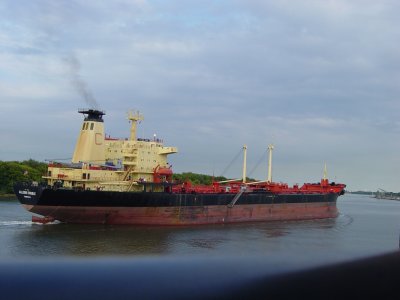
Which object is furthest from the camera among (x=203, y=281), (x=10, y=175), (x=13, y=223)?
(x=10, y=175)

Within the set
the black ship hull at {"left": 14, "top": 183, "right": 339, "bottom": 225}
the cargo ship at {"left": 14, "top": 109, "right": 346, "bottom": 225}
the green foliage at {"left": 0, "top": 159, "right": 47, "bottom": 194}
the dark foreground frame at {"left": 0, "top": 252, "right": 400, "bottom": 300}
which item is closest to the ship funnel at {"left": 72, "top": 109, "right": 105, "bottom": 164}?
the cargo ship at {"left": 14, "top": 109, "right": 346, "bottom": 225}

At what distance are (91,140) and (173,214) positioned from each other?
731 cm

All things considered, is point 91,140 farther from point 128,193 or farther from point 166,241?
point 166,241

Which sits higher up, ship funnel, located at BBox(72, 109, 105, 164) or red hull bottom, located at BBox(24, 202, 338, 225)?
ship funnel, located at BBox(72, 109, 105, 164)

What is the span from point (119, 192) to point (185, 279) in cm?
1951

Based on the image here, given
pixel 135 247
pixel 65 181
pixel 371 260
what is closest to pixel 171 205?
pixel 65 181

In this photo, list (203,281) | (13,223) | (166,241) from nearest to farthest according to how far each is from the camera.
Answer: (203,281) → (166,241) → (13,223)

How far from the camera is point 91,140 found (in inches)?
1175

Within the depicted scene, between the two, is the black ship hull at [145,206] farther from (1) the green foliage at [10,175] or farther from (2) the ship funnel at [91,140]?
(1) the green foliage at [10,175]

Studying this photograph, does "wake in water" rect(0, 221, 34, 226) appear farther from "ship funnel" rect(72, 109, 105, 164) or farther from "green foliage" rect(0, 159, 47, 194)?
"green foliage" rect(0, 159, 47, 194)

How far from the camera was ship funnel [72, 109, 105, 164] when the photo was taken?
29.6m

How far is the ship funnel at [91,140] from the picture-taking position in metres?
29.6

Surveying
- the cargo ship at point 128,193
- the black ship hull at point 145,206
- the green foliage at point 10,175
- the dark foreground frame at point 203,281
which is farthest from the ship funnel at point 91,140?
the green foliage at point 10,175

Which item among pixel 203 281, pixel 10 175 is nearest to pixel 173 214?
pixel 203 281
